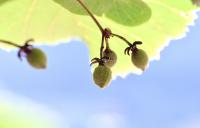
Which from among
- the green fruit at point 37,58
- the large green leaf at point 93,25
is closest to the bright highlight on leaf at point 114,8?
the large green leaf at point 93,25

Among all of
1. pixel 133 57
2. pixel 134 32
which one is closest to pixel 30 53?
pixel 133 57

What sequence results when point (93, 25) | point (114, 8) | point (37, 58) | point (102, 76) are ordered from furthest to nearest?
point (93, 25) < point (114, 8) < point (102, 76) < point (37, 58)

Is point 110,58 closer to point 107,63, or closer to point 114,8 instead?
point 107,63

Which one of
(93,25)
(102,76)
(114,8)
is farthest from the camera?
(93,25)

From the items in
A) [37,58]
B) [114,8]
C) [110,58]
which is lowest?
[37,58]

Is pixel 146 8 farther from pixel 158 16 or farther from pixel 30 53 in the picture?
pixel 30 53

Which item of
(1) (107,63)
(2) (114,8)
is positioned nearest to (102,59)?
(1) (107,63)
